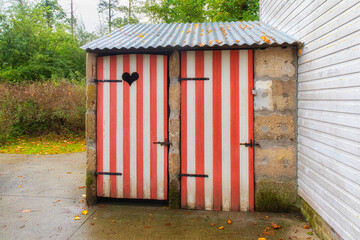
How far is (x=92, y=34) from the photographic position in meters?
24.1

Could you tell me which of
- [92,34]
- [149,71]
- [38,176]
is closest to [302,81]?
[149,71]

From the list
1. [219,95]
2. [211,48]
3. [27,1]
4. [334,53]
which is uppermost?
[27,1]

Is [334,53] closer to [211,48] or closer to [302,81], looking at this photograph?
[302,81]

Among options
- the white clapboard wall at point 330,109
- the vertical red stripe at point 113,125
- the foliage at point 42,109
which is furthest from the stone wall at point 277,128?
the foliage at point 42,109

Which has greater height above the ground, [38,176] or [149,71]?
[149,71]

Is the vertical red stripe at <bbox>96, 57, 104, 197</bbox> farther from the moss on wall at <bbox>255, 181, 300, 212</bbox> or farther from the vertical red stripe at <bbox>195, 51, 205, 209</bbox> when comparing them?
the moss on wall at <bbox>255, 181, 300, 212</bbox>

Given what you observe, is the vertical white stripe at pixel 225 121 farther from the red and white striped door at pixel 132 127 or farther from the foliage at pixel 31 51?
the foliage at pixel 31 51

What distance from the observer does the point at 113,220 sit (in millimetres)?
3844

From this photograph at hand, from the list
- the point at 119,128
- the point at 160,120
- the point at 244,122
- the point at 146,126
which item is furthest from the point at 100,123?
the point at 244,122

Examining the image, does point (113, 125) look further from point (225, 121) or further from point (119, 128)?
point (225, 121)

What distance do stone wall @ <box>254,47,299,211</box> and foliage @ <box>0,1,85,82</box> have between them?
13.1 m

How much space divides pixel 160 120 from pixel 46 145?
691 cm

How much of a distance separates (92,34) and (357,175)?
2530 centimetres

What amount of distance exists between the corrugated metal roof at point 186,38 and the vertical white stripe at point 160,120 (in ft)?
1.30
